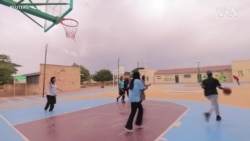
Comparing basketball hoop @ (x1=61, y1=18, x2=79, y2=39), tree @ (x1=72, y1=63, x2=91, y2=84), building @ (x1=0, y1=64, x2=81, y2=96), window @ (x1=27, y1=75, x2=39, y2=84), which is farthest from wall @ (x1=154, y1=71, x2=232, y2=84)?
basketball hoop @ (x1=61, y1=18, x2=79, y2=39)

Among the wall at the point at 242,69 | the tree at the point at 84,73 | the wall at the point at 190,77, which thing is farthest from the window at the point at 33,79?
the wall at the point at 242,69

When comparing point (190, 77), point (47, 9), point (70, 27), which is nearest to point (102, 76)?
point (190, 77)

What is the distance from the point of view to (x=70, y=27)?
40.0 feet

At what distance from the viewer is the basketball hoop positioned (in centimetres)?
1178

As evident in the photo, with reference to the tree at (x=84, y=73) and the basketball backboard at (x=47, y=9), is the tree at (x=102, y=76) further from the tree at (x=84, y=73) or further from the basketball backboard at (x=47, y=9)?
the basketball backboard at (x=47, y=9)

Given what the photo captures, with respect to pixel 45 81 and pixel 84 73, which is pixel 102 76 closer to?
pixel 84 73

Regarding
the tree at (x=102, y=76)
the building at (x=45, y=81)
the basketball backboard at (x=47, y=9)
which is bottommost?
the building at (x=45, y=81)

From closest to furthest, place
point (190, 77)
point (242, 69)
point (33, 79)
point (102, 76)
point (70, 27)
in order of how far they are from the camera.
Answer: point (70, 27) → point (33, 79) → point (242, 69) → point (190, 77) → point (102, 76)

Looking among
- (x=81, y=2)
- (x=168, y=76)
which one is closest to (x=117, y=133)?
(x=81, y=2)

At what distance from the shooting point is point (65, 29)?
1198 centimetres

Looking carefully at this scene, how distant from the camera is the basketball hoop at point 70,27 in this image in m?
11.8

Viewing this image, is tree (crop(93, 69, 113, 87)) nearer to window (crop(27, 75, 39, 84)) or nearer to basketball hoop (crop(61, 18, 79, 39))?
window (crop(27, 75, 39, 84))

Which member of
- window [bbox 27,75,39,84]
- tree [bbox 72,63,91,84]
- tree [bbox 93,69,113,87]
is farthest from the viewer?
tree [bbox 93,69,113,87]

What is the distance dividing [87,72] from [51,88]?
163 ft
